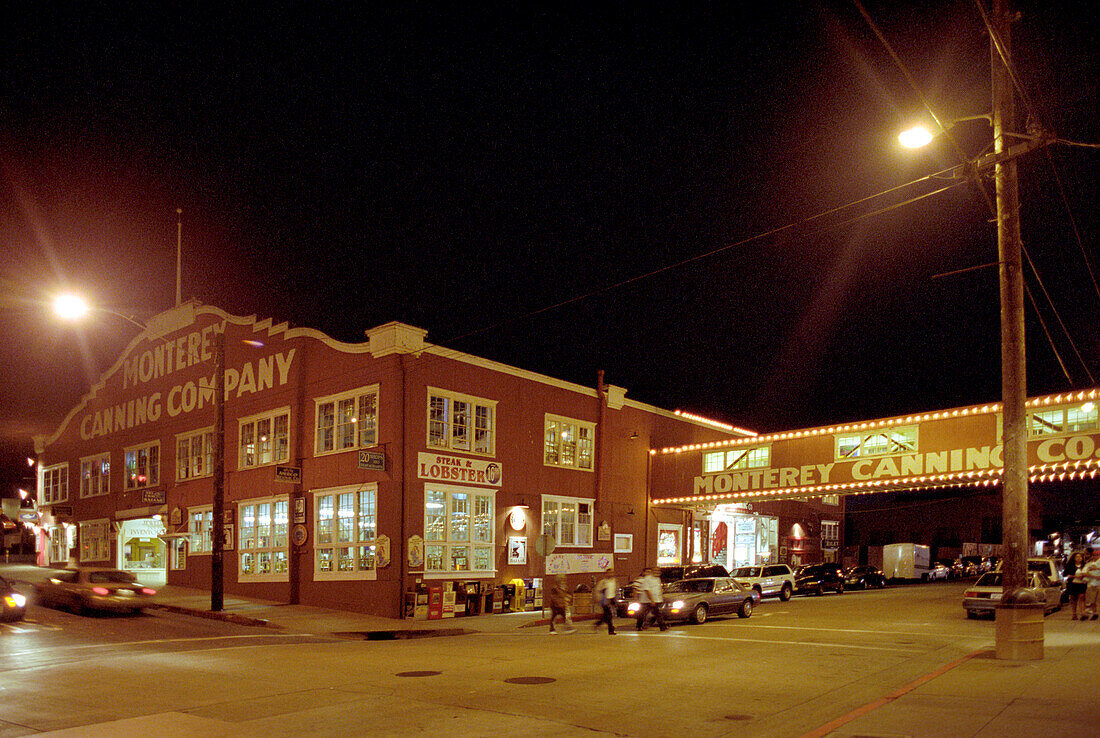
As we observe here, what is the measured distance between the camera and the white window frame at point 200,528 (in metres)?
31.7

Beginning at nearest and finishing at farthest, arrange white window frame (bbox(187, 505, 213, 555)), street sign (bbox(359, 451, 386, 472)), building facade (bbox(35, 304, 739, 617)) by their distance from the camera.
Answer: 1. street sign (bbox(359, 451, 386, 472))
2. building facade (bbox(35, 304, 739, 617))
3. white window frame (bbox(187, 505, 213, 555))

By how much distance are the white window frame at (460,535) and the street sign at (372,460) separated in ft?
5.00

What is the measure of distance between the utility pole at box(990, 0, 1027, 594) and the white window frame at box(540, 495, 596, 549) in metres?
17.6

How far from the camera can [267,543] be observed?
28672 millimetres

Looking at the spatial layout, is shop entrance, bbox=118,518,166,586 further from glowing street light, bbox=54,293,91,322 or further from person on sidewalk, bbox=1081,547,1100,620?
person on sidewalk, bbox=1081,547,1100,620

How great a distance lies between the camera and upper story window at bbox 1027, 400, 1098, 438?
2414 centimetres

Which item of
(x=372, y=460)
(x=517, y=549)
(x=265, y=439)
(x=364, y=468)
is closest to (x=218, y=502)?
(x=364, y=468)

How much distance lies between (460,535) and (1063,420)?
18.3 meters

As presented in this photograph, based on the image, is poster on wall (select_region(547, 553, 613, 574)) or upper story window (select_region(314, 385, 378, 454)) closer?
upper story window (select_region(314, 385, 378, 454))

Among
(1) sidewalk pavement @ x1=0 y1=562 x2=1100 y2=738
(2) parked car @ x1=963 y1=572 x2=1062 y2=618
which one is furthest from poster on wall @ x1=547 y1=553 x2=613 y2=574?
(1) sidewalk pavement @ x1=0 y1=562 x2=1100 y2=738

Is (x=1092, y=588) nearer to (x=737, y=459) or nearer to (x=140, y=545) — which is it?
(x=737, y=459)

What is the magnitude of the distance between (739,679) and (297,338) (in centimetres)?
2068

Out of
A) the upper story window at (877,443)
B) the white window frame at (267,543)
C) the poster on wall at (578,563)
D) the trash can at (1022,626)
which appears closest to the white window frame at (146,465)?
the white window frame at (267,543)

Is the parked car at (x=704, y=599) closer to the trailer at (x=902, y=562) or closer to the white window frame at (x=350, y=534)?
the white window frame at (x=350, y=534)
